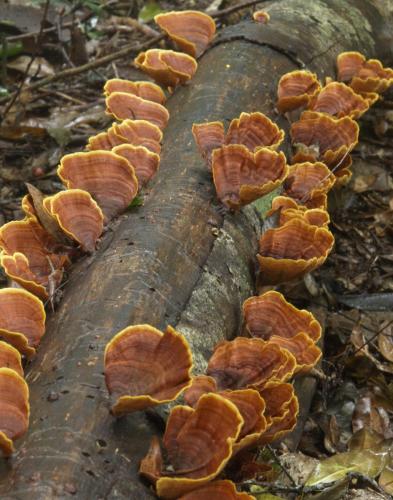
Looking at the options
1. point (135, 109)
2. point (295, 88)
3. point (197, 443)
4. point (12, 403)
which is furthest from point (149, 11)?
point (197, 443)

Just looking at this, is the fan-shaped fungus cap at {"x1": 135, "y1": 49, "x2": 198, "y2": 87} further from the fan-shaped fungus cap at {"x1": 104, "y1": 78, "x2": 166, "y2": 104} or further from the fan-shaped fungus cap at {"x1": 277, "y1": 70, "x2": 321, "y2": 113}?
the fan-shaped fungus cap at {"x1": 277, "y1": 70, "x2": 321, "y2": 113}

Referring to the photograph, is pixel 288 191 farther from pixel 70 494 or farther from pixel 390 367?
pixel 70 494

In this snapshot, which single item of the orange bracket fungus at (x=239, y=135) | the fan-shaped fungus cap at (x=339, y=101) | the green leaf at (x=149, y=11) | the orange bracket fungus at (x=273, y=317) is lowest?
the green leaf at (x=149, y=11)

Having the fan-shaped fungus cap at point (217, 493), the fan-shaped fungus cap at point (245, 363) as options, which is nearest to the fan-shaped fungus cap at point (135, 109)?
the fan-shaped fungus cap at point (245, 363)

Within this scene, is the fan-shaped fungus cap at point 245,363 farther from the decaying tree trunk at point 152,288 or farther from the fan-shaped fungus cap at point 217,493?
the fan-shaped fungus cap at point 217,493

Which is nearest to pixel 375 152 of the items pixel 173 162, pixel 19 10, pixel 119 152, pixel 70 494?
pixel 173 162

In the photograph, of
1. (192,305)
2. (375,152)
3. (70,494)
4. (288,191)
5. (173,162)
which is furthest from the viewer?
(375,152)
